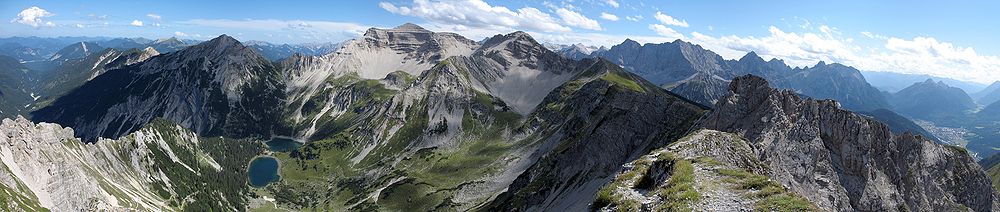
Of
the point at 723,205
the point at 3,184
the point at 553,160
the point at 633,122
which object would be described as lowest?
the point at 3,184

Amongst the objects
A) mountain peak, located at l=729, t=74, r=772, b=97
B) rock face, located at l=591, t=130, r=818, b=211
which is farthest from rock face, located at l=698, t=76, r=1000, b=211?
rock face, located at l=591, t=130, r=818, b=211

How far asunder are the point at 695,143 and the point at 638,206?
100 ft

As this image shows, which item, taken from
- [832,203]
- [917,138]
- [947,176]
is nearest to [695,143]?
[832,203]

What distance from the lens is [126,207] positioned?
167000 mm

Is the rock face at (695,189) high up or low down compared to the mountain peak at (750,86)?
down

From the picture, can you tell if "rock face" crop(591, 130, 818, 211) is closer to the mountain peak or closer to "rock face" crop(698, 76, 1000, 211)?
"rock face" crop(698, 76, 1000, 211)

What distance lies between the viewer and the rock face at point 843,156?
7950cm

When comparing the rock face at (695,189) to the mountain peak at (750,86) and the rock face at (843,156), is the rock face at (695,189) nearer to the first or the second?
the rock face at (843,156)

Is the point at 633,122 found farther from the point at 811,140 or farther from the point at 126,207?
the point at 126,207

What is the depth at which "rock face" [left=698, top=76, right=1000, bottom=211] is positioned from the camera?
261 ft

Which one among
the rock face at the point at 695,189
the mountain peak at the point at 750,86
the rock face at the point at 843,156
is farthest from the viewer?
the mountain peak at the point at 750,86

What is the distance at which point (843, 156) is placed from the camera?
86.1 meters

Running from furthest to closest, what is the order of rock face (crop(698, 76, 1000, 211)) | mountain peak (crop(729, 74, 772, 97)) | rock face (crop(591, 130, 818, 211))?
mountain peak (crop(729, 74, 772, 97)) < rock face (crop(698, 76, 1000, 211)) < rock face (crop(591, 130, 818, 211))

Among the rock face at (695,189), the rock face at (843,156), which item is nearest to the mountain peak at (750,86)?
the rock face at (843,156)
